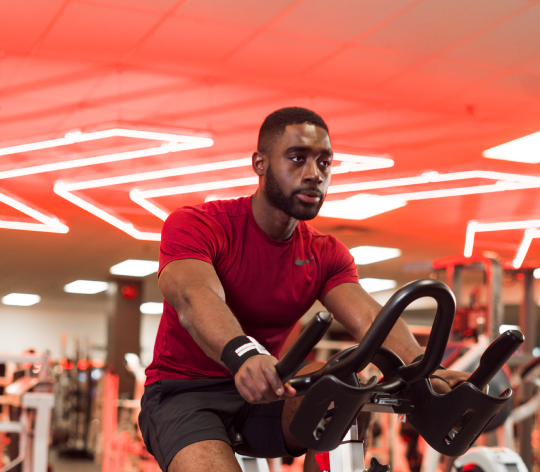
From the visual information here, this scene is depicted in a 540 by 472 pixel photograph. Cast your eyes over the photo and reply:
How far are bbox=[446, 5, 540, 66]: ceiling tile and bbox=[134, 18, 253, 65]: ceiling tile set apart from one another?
1.37m

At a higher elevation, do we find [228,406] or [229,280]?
[229,280]

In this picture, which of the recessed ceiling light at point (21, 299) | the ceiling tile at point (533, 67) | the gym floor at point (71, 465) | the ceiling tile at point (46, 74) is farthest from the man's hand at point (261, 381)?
the recessed ceiling light at point (21, 299)

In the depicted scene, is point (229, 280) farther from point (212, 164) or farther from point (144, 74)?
point (144, 74)

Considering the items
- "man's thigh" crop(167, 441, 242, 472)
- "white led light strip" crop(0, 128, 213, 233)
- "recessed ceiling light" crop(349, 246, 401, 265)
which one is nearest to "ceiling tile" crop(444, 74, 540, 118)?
"white led light strip" crop(0, 128, 213, 233)

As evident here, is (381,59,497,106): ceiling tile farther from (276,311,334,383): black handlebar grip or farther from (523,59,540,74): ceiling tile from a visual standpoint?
(276,311,334,383): black handlebar grip

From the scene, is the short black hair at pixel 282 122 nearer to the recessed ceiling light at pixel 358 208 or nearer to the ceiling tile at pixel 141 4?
the ceiling tile at pixel 141 4

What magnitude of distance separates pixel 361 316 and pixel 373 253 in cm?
869

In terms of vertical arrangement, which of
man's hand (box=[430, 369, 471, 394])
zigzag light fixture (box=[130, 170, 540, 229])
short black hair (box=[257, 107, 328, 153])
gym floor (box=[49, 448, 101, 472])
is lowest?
gym floor (box=[49, 448, 101, 472])

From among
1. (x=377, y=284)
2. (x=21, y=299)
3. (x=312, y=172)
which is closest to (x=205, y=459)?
(x=312, y=172)

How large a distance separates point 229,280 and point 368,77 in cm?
315

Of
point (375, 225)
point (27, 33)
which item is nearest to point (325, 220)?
point (375, 225)

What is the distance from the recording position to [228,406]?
144cm

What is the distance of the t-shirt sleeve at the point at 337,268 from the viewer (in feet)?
5.43

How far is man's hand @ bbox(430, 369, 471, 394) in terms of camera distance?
120 centimetres
